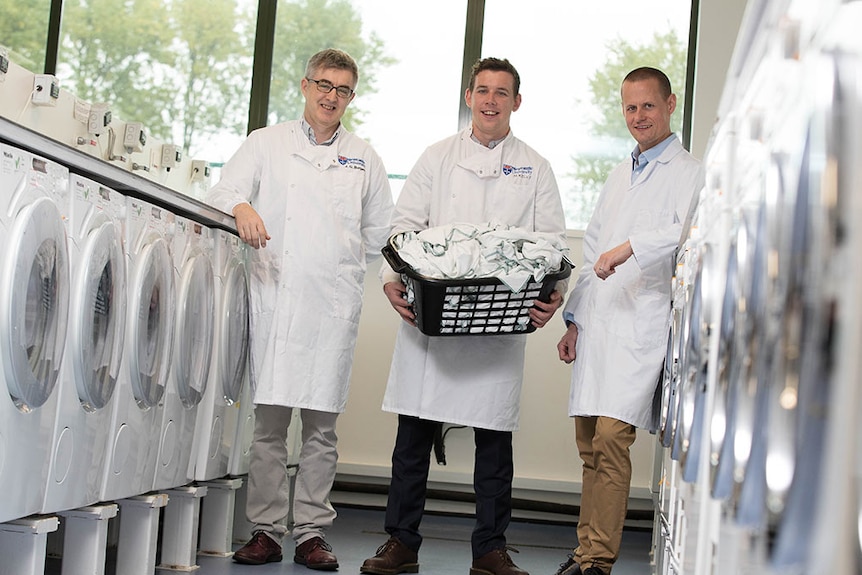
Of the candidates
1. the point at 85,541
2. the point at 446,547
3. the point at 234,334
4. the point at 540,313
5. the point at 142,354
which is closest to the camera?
the point at 85,541

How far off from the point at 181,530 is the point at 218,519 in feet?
1.00

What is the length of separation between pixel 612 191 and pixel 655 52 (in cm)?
237

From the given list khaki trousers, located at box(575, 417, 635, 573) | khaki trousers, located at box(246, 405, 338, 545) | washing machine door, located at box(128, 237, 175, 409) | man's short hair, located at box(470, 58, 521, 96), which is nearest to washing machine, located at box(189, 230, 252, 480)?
khaki trousers, located at box(246, 405, 338, 545)

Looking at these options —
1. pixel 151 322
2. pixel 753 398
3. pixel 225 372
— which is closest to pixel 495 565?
pixel 225 372

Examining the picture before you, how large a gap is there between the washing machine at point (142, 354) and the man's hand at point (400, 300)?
2.27 ft

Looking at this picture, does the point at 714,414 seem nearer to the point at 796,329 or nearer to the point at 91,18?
the point at 796,329

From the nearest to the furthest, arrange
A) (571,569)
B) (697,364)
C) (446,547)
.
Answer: (697,364)
(571,569)
(446,547)

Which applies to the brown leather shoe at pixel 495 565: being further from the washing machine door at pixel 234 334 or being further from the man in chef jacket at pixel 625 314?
the washing machine door at pixel 234 334

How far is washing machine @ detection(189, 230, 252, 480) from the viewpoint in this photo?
349 centimetres

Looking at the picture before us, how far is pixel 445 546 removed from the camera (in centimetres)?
417

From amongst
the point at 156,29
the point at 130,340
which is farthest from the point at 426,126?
the point at 130,340

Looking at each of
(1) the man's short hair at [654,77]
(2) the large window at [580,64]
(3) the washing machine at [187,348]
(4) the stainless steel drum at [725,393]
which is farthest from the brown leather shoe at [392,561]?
(2) the large window at [580,64]

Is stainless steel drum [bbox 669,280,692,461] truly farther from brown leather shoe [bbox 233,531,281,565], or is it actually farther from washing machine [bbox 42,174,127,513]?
brown leather shoe [bbox 233,531,281,565]

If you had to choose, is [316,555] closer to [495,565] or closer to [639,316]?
[495,565]
